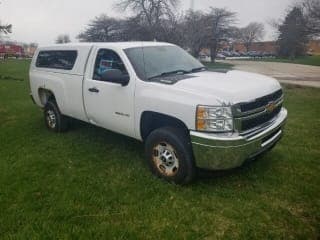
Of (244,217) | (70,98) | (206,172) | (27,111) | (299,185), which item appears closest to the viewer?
(244,217)

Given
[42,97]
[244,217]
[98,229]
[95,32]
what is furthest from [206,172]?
[95,32]

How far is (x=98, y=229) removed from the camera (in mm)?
3385

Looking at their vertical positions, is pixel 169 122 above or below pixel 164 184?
above

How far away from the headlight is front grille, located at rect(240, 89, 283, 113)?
23 cm

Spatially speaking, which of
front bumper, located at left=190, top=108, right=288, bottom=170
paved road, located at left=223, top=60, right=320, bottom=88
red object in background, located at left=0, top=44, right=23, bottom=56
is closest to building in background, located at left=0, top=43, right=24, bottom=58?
red object in background, located at left=0, top=44, right=23, bottom=56

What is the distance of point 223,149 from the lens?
3707 mm

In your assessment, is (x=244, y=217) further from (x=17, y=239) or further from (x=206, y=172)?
(x=17, y=239)

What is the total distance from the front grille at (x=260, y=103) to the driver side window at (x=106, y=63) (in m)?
1.87

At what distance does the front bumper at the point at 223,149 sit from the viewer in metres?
3.71

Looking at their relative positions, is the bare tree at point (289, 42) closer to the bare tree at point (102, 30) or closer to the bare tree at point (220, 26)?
the bare tree at point (220, 26)

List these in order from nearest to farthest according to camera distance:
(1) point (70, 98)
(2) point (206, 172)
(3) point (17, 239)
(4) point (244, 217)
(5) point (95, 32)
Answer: (3) point (17, 239)
(4) point (244, 217)
(2) point (206, 172)
(1) point (70, 98)
(5) point (95, 32)

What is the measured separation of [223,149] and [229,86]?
81 cm

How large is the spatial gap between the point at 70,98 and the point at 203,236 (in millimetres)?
3672

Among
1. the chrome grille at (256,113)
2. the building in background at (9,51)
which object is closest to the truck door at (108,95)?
the chrome grille at (256,113)
